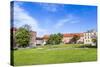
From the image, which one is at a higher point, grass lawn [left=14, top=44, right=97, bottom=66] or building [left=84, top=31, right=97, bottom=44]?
building [left=84, top=31, right=97, bottom=44]

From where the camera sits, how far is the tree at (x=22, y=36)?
270cm

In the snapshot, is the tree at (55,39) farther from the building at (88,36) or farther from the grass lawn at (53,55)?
the building at (88,36)

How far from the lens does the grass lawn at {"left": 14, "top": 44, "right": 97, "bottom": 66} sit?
272 centimetres

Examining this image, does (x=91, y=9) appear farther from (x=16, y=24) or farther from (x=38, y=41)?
(x=16, y=24)

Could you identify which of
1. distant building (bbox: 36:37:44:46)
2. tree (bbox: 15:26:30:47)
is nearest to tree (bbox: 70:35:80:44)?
distant building (bbox: 36:37:44:46)

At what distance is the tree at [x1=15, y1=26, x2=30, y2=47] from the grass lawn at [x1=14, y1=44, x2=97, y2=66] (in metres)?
0.09

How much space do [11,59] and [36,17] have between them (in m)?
0.66

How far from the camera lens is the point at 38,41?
281 cm

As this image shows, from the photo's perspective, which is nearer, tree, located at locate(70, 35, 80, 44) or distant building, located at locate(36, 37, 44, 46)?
distant building, located at locate(36, 37, 44, 46)

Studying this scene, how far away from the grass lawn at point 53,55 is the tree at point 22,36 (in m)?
0.09

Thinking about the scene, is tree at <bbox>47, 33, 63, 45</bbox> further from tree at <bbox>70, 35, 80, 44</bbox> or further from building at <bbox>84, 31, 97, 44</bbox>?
building at <bbox>84, 31, 97, 44</bbox>

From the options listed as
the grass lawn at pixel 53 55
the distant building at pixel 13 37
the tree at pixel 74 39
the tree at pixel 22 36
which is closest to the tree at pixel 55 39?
the grass lawn at pixel 53 55

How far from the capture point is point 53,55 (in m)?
2.87
